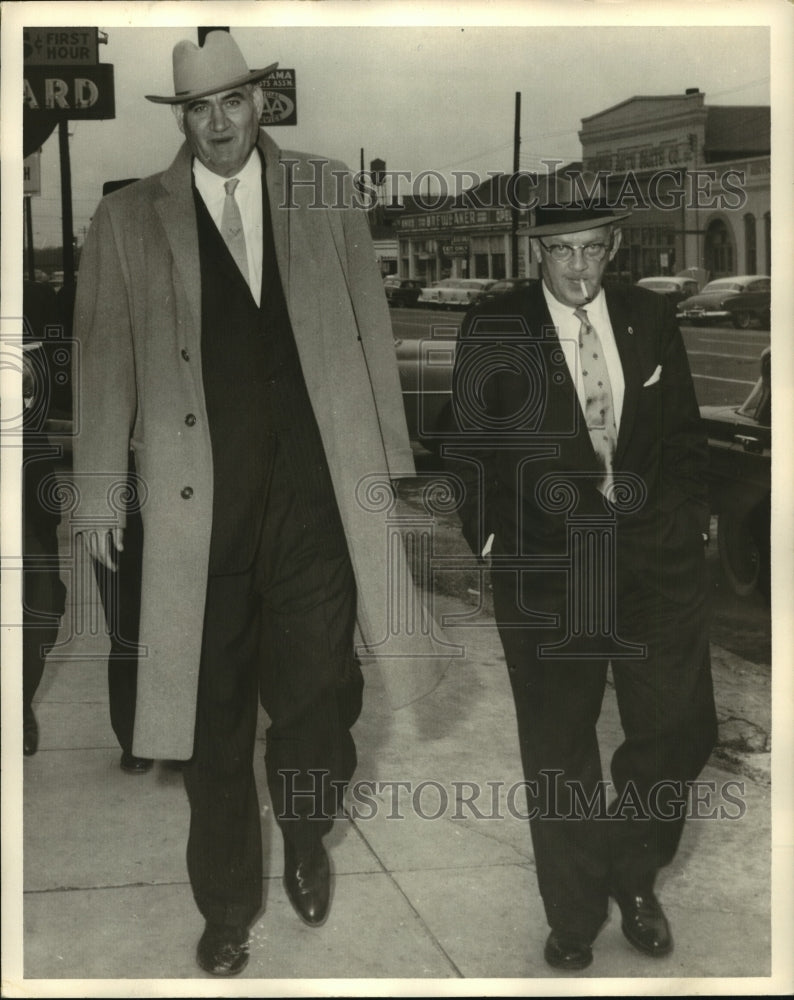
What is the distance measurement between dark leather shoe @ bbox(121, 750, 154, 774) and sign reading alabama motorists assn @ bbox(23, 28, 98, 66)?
83.7 inches

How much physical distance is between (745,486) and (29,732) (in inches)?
92.9

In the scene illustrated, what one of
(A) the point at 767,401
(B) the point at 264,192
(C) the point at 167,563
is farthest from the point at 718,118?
(C) the point at 167,563

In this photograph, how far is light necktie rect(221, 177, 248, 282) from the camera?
3.18m

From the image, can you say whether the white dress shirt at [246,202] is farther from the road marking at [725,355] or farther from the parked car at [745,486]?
the parked car at [745,486]

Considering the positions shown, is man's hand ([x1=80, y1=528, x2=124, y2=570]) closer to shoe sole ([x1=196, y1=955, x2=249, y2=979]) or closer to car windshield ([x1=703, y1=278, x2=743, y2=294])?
shoe sole ([x1=196, y1=955, x2=249, y2=979])

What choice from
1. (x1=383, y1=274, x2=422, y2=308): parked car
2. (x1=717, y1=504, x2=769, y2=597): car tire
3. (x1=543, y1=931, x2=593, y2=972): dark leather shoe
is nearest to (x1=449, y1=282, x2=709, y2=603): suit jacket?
(x1=383, y1=274, x2=422, y2=308): parked car

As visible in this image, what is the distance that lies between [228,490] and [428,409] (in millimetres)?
650

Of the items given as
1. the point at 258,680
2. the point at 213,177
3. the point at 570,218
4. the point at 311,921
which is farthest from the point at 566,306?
the point at 311,921

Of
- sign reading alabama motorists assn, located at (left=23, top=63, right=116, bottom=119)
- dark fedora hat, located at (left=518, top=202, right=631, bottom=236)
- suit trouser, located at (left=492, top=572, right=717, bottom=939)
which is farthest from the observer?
sign reading alabama motorists assn, located at (left=23, top=63, right=116, bottom=119)

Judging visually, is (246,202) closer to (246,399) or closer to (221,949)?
(246,399)

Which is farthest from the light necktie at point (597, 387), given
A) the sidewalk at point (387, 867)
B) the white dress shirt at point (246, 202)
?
the white dress shirt at point (246, 202)

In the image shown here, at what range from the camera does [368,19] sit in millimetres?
3590

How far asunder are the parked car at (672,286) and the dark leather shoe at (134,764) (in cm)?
209

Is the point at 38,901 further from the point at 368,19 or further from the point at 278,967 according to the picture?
the point at 368,19
